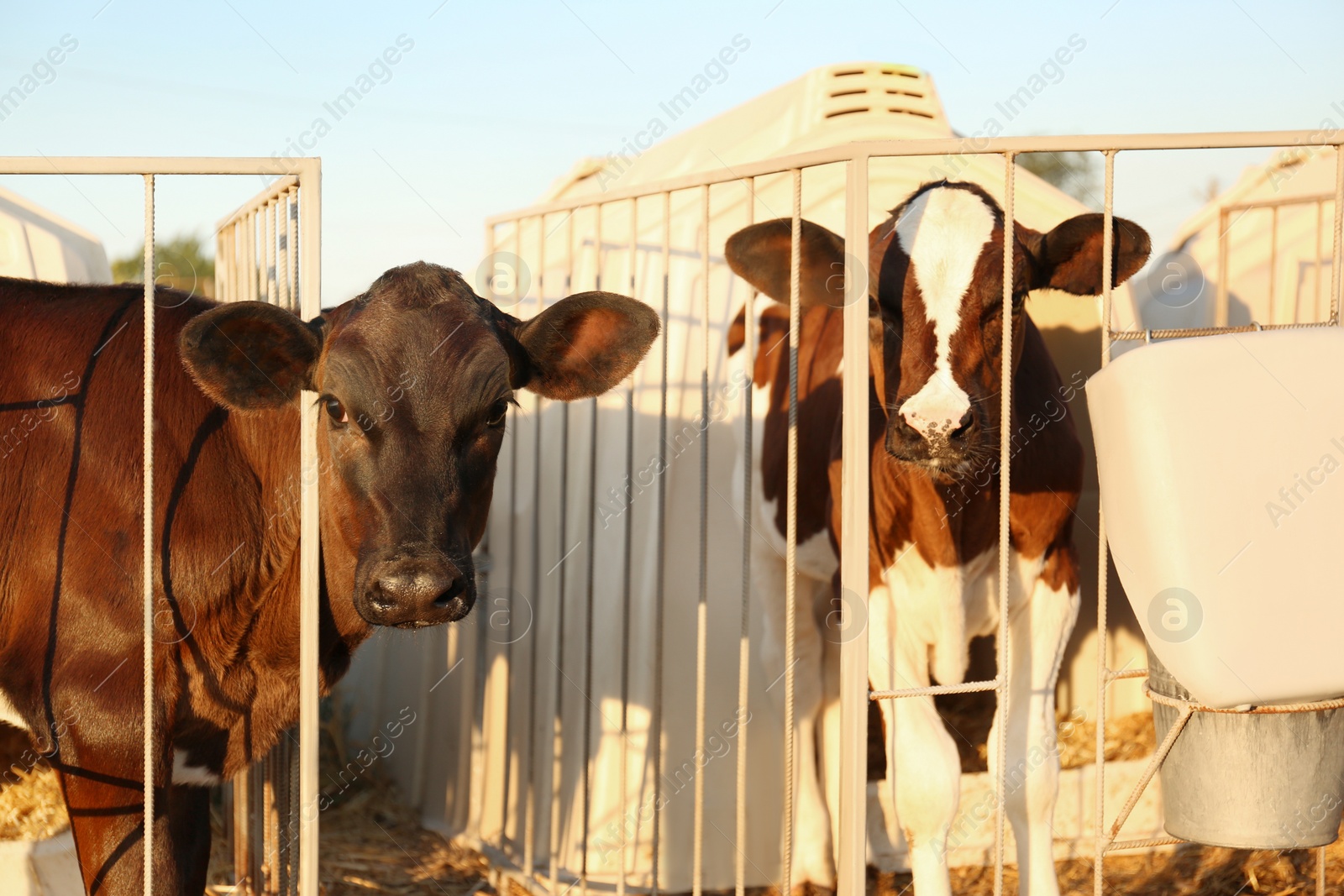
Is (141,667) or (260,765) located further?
(260,765)

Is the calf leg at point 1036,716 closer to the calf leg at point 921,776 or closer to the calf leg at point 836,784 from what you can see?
the calf leg at point 921,776

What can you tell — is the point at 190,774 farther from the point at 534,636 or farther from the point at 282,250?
the point at 534,636

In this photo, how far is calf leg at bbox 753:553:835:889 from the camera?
16.7 feet

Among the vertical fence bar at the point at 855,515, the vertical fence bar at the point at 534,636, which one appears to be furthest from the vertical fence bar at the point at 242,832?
the vertical fence bar at the point at 855,515

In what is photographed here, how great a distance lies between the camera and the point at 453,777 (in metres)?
5.88

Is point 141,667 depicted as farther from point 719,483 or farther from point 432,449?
point 719,483

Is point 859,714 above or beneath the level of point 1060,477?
beneath

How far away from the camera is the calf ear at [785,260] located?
3.81 m

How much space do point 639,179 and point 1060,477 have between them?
417cm

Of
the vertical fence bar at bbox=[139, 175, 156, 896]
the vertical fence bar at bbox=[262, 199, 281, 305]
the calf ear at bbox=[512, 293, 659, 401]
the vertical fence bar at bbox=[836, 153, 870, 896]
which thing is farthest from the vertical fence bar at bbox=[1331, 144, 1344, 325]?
the vertical fence bar at bbox=[262, 199, 281, 305]

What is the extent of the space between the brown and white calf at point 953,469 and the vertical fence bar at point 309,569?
139cm

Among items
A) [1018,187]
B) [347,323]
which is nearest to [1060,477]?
[1018,187]

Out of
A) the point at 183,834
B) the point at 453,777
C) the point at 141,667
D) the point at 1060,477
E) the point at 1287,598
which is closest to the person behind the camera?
the point at 1287,598

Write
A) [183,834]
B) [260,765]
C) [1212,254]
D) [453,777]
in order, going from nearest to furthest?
1. [183,834]
2. [260,765]
3. [453,777]
4. [1212,254]
